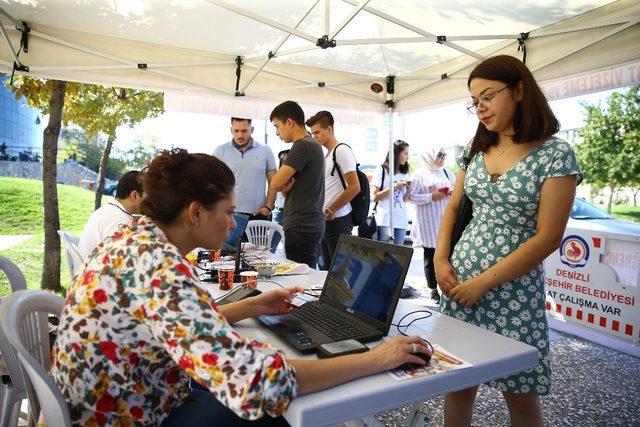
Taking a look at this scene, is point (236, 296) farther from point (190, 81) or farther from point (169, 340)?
point (190, 81)

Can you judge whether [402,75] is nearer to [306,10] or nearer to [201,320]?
[306,10]

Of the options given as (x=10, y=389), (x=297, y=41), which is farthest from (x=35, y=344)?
(x=297, y=41)

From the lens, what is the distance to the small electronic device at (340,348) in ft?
3.52

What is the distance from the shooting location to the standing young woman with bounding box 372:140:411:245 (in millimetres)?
4943

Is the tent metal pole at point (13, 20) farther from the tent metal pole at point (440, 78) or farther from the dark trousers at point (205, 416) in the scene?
the tent metal pole at point (440, 78)

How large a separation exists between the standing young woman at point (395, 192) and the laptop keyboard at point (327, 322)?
11.6 ft

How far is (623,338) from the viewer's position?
3299 mm

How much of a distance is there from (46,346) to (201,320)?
1.01m

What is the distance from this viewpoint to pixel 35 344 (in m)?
1.42

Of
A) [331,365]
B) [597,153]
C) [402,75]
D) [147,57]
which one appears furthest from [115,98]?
[597,153]

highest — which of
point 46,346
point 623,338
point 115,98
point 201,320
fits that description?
point 115,98

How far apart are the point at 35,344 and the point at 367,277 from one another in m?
1.10

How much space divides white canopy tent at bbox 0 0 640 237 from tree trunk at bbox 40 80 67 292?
111 centimetres

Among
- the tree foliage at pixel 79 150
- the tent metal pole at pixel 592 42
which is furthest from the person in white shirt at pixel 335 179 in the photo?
the tree foliage at pixel 79 150
